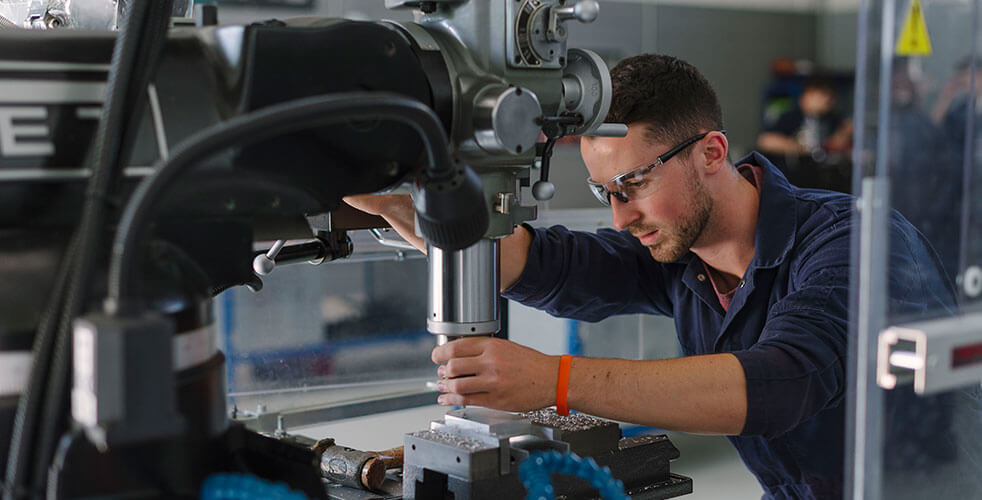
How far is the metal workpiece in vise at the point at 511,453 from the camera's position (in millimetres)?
810

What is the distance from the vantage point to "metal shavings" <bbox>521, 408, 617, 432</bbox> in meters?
0.89

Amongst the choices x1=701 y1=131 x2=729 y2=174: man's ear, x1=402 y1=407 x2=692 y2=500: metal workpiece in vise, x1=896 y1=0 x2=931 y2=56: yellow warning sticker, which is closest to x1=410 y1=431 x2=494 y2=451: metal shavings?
x1=402 y1=407 x2=692 y2=500: metal workpiece in vise

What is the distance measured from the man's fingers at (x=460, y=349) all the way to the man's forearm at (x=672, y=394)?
0.19m

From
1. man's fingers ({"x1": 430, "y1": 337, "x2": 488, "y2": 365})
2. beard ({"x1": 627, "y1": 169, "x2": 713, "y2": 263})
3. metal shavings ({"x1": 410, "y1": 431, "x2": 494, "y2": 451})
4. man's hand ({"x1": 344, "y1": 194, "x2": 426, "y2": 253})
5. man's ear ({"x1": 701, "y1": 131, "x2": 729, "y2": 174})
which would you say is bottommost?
metal shavings ({"x1": 410, "y1": 431, "x2": 494, "y2": 451})

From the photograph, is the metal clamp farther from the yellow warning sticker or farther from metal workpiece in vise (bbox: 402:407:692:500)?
metal workpiece in vise (bbox: 402:407:692:500)

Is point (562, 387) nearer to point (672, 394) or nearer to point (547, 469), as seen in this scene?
point (672, 394)

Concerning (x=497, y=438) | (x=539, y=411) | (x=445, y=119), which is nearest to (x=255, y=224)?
(x=445, y=119)

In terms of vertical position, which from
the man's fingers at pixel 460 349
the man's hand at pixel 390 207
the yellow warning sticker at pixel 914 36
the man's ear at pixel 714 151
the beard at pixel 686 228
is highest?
the yellow warning sticker at pixel 914 36

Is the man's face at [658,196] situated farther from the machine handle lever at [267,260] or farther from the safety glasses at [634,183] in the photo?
the machine handle lever at [267,260]

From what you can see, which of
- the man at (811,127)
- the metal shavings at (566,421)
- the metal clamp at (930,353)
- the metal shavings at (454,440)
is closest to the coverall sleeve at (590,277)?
the metal shavings at (566,421)

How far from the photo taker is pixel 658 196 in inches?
58.1

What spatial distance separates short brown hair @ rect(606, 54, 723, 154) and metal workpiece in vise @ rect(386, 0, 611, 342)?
55 cm

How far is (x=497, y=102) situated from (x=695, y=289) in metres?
0.90

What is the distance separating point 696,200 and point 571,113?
0.70 m
